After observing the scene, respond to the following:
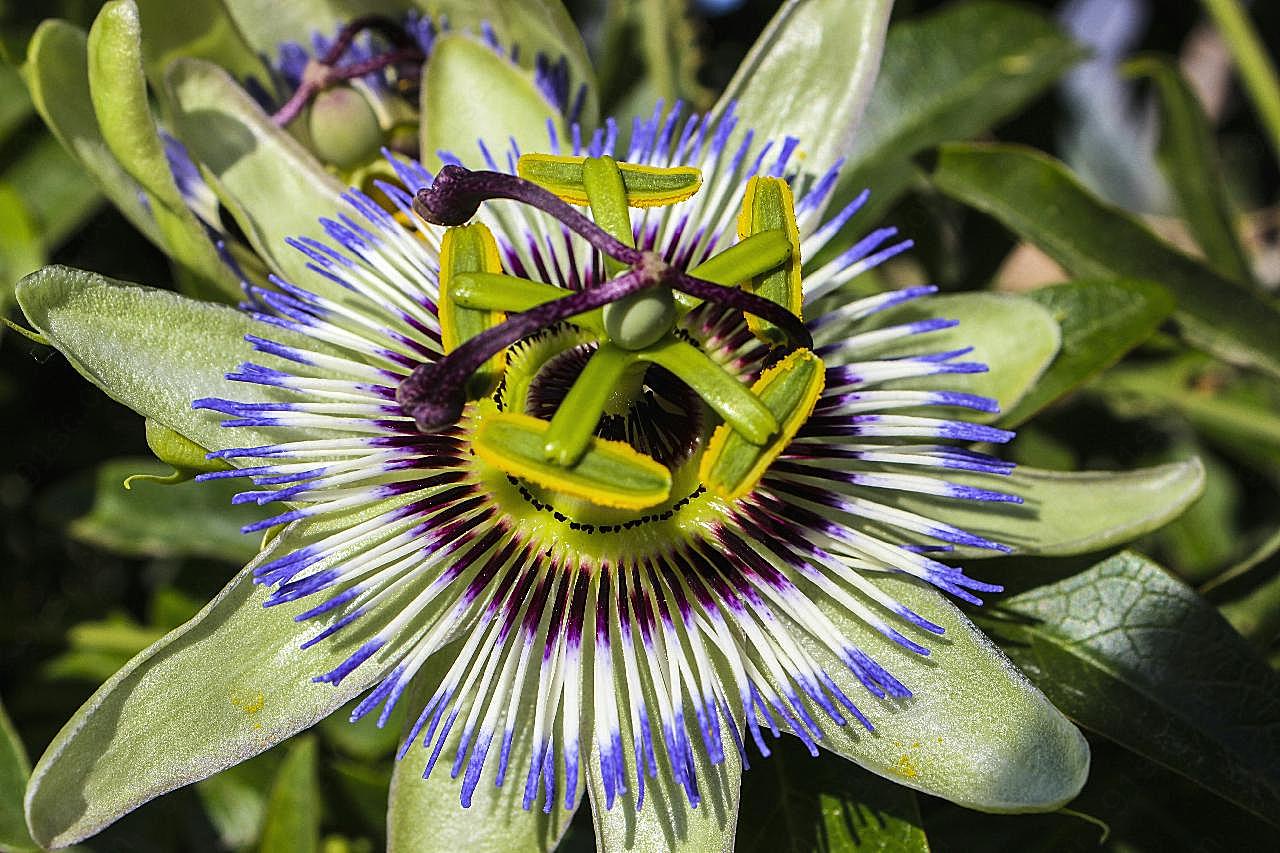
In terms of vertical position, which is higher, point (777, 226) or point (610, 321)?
point (777, 226)

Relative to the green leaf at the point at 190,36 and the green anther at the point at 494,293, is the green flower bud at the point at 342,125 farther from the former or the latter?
the green anther at the point at 494,293

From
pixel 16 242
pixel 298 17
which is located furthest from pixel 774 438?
pixel 16 242

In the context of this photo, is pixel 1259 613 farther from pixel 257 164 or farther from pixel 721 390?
pixel 257 164

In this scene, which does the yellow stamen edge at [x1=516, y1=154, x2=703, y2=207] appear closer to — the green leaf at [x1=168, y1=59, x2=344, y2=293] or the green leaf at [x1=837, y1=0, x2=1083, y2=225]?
the green leaf at [x1=168, y1=59, x2=344, y2=293]

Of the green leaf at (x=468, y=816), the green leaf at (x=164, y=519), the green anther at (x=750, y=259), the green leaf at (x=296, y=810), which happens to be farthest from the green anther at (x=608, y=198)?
the green leaf at (x=164, y=519)

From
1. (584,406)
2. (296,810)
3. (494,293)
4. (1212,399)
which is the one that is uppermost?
(494,293)

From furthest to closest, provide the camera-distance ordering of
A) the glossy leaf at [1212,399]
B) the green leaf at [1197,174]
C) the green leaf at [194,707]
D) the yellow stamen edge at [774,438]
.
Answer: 1. the glossy leaf at [1212,399]
2. the green leaf at [1197,174]
3. the yellow stamen edge at [774,438]
4. the green leaf at [194,707]
